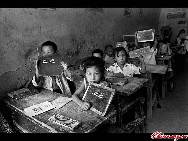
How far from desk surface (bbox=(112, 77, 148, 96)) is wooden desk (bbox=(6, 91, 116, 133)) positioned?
65cm

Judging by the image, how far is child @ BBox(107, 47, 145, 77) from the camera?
3.97 metres

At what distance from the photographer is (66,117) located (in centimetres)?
239

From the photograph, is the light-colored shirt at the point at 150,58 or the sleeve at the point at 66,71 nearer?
the sleeve at the point at 66,71

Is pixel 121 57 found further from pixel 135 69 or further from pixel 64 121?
pixel 64 121

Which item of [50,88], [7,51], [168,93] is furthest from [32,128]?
[168,93]

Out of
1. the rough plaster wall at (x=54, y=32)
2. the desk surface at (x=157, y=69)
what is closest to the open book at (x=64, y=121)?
the rough plaster wall at (x=54, y=32)

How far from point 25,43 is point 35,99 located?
1.20m

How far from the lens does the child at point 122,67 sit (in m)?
3.97

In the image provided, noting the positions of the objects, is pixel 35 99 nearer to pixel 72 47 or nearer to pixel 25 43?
pixel 25 43

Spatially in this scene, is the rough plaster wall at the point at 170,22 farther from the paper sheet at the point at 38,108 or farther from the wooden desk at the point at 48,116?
the paper sheet at the point at 38,108

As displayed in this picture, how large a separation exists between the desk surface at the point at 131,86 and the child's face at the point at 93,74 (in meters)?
0.53

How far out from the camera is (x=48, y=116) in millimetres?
2498

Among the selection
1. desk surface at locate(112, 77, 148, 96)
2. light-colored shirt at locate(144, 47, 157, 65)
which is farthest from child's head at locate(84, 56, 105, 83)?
light-colored shirt at locate(144, 47, 157, 65)

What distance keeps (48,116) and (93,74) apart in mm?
717
